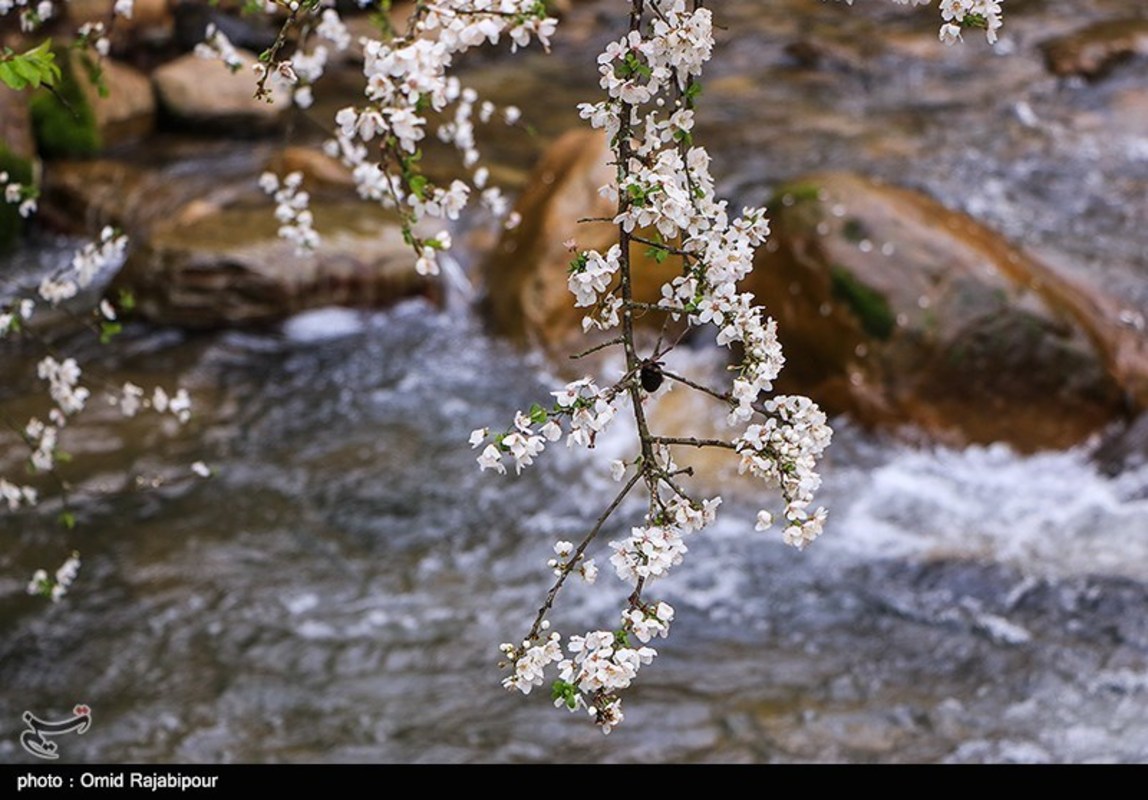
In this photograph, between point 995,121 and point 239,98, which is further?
point 239,98

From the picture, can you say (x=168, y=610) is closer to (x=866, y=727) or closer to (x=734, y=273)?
(x=866, y=727)

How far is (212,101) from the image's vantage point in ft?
35.9

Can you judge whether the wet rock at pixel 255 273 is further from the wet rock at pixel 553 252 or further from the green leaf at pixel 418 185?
the green leaf at pixel 418 185

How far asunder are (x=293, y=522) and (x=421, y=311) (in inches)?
101

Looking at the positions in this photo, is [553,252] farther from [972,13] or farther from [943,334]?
[972,13]

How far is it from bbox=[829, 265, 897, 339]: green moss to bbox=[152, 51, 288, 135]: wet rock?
19.9 feet

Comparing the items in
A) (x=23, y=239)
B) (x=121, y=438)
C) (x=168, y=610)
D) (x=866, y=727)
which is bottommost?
(x=866, y=727)

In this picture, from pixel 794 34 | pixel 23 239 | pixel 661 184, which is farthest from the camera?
pixel 794 34

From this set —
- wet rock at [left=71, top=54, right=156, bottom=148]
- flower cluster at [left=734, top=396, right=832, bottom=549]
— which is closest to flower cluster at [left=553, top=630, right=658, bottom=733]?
flower cluster at [left=734, top=396, right=832, bottom=549]

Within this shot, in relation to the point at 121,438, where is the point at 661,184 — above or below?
below

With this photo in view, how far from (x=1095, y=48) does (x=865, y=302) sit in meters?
5.85

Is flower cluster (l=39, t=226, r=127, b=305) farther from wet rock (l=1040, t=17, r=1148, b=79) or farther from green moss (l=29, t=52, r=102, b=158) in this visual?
wet rock (l=1040, t=17, r=1148, b=79)

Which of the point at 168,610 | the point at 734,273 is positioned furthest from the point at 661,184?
the point at 168,610

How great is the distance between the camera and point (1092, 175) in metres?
Answer: 8.79
